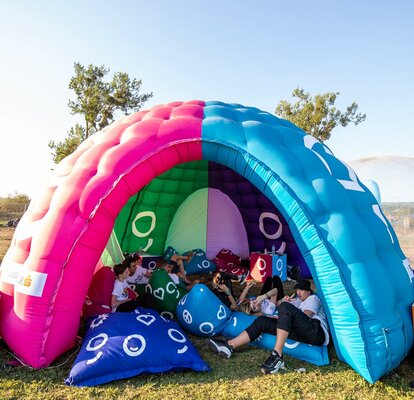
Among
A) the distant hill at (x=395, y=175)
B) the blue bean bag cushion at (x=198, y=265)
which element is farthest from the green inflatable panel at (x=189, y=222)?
the distant hill at (x=395, y=175)

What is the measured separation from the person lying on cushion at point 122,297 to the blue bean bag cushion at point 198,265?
303cm

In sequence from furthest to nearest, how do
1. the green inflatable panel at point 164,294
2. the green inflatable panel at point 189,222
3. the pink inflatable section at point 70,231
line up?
the green inflatable panel at point 189,222 → the green inflatable panel at point 164,294 → the pink inflatable section at point 70,231

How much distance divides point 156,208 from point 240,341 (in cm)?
437

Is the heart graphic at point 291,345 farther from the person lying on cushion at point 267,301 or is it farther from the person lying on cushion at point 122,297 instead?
the person lying on cushion at point 122,297

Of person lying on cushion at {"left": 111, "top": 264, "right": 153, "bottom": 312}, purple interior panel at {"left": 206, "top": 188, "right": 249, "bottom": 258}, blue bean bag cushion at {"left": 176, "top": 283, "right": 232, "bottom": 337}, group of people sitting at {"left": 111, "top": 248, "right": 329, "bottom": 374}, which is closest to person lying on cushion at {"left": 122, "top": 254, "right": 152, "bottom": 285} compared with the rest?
group of people sitting at {"left": 111, "top": 248, "right": 329, "bottom": 374}

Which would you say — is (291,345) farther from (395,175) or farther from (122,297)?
(395,175)

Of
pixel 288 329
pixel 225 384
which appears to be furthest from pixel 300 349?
pixel 225 384

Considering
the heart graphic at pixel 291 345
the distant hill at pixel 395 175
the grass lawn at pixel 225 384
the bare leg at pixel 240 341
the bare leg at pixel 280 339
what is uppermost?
the distant hill at pixel 395 175

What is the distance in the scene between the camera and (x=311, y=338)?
3666 mm

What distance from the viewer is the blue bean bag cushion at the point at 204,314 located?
4.22 meters

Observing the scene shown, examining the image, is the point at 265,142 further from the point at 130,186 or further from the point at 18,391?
the point at 18,391

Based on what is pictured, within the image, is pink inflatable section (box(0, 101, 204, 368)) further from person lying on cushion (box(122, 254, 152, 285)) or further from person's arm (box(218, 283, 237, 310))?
person's arm (box(218, 283, 237, 310))

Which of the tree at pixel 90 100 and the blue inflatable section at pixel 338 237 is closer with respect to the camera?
the blue inflatable section at pixel 338 237

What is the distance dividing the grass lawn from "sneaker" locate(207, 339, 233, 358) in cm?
9
